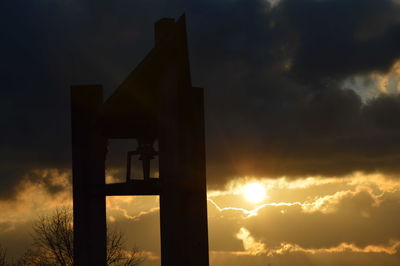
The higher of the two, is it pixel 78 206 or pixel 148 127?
pixel 148 127

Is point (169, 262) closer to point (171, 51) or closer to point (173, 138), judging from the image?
point (173, 138)

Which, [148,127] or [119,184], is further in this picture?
[148,127]

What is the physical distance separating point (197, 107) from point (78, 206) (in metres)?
4.19

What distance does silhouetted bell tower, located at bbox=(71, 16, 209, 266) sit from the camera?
11609 mm

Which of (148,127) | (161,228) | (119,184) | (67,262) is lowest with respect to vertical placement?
(67,262)

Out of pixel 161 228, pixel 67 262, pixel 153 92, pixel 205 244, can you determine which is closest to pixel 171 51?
pixel 153 92

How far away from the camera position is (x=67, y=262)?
33.2 metres

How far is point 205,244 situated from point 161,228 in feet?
10.5

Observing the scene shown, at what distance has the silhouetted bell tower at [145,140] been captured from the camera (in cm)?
1161

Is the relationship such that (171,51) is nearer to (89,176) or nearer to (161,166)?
(161,166)

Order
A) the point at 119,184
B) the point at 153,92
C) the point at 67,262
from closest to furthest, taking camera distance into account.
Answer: the point at 153,92
the point at 119,184
the point at 67,262

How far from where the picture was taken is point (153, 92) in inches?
508

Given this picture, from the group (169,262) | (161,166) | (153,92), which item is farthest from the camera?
(153,92)

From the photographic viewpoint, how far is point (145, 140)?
49.4ft
